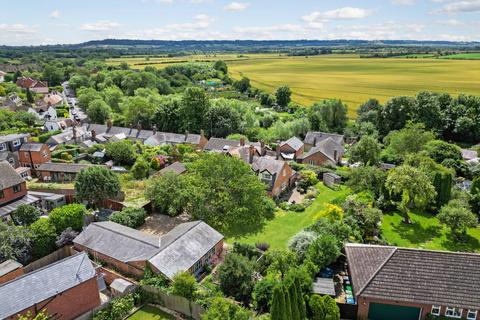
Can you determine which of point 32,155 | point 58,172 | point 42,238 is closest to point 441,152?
point 42,238

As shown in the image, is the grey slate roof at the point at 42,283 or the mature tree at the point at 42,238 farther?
the mature tree at the point at 42,238

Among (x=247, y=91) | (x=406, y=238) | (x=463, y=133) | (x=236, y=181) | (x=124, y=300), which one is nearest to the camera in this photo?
(x=124, y=300)

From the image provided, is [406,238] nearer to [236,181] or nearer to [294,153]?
[236,181]

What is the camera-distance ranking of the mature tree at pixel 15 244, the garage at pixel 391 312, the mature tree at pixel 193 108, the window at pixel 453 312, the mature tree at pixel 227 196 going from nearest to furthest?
the window at pixel 453 312 < the garage at pixel 391 312 < the mature tree at pixel 15 244 < the mature tree at pixel 227 196 < the mature tree at pixel 193 108

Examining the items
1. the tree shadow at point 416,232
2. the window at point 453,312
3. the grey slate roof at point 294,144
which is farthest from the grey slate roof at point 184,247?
the grey slate roof at point 294,144

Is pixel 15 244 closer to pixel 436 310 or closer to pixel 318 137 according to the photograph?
pixel 436 310

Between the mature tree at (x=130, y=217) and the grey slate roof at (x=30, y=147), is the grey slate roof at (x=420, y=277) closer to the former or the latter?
the mature tree at (x=130, y=217)

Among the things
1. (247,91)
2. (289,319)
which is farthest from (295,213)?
(247,91)
